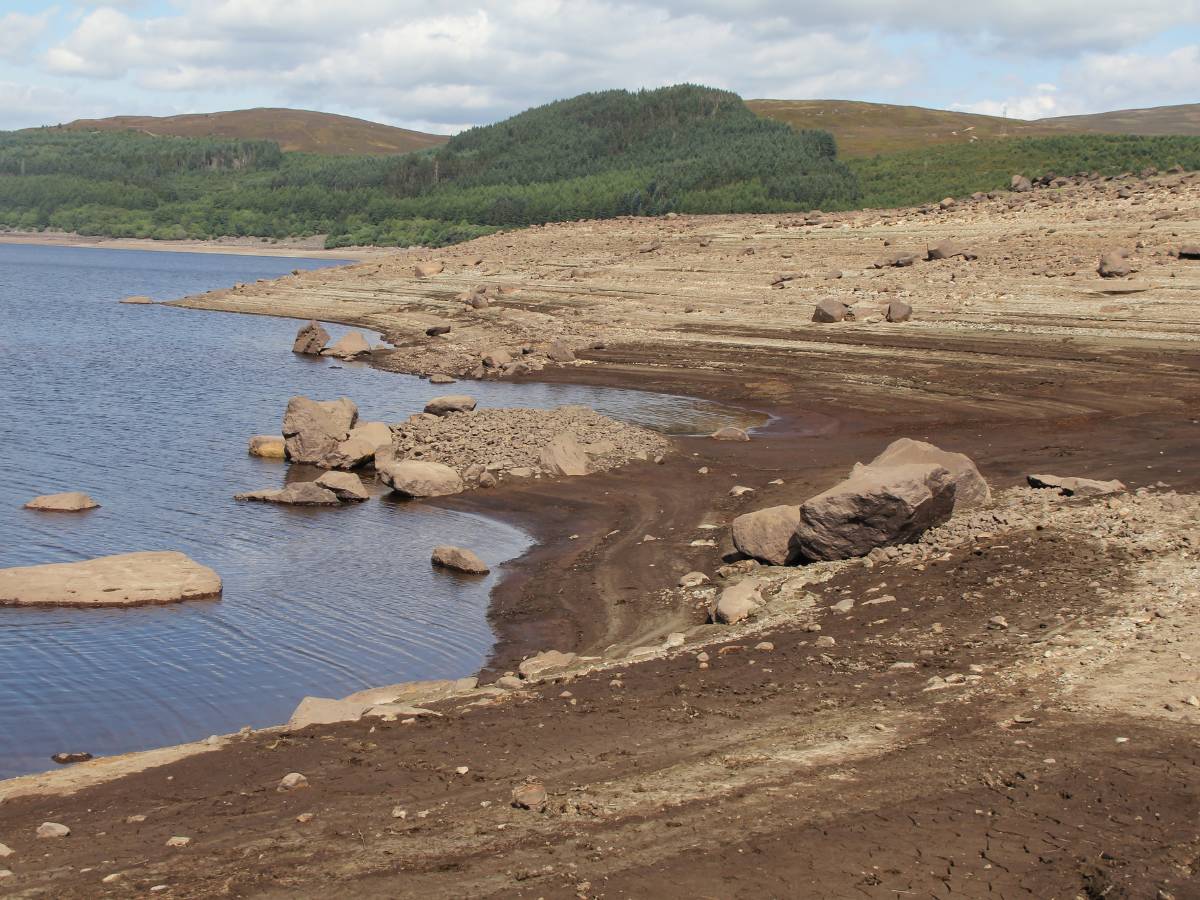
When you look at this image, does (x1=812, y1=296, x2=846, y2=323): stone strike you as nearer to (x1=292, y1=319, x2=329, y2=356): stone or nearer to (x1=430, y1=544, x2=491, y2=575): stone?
(x1=292, y1=319, x2=329, y2=356): stone

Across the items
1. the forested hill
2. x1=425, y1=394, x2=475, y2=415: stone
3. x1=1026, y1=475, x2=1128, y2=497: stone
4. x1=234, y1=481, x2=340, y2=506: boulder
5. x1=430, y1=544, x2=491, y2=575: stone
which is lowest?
x1=430, y1=544, x2=491, y2=575: stone

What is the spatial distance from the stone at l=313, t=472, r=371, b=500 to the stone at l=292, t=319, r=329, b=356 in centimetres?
2403

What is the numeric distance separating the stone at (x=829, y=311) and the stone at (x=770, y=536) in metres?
25.9

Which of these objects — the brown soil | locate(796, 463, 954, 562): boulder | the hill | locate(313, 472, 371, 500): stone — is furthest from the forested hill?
locate(796, 463, 954, 562): boulder

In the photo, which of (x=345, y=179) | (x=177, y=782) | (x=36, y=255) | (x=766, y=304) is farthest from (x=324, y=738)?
(x=345, y=179)

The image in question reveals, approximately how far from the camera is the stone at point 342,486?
23.4 metres

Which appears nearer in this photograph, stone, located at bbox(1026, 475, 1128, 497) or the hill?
stone, located at bbox(1026, 475, 1128, 497)

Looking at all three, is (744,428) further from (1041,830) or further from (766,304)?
(1041,830)

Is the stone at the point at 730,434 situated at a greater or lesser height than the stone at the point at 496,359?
lesser

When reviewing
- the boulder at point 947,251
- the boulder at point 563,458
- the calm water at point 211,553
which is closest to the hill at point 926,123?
the boulder at point 947,251

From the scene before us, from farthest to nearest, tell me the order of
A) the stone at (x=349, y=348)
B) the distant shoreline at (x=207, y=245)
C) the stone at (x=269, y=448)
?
the distant shoreline at (x=207, y=245)
the stone at (x=349, y=348)
the stone at (x=269, y=448)

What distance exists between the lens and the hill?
136 meters

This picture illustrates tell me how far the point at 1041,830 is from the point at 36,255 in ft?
481

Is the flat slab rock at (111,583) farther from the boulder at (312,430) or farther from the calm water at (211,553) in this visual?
the boulder at (312,430)
